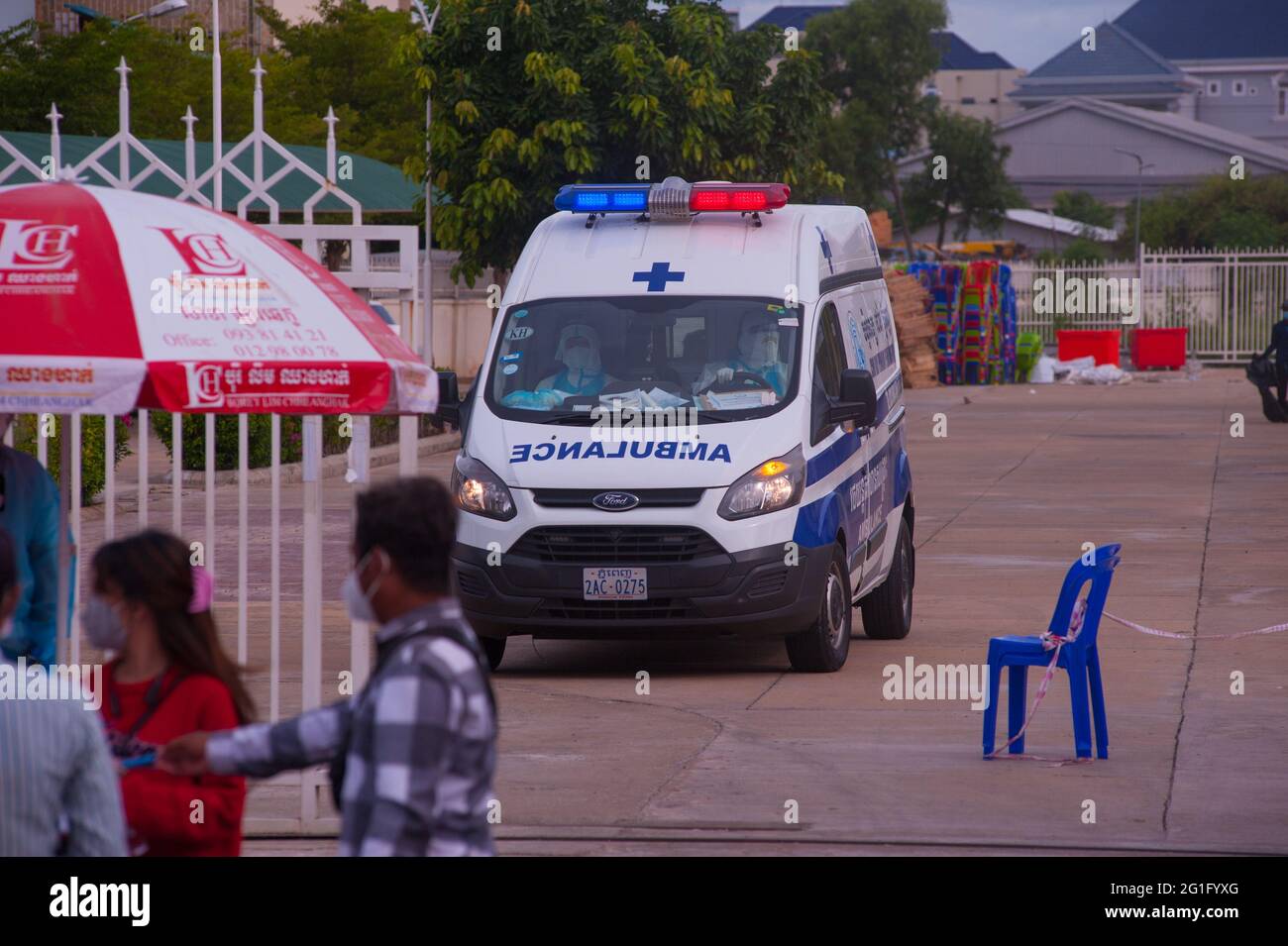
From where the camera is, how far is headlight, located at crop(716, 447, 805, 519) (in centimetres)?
1028

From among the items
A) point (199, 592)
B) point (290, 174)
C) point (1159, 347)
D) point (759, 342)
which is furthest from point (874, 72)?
point (199, 592)

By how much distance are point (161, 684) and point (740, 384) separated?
6815 millimetres

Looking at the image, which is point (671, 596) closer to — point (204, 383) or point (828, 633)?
point (828, 633)

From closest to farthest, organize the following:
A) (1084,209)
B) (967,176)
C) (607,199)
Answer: (607,199), (967,176), (1084,209)

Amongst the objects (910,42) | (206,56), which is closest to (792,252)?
(206,56)

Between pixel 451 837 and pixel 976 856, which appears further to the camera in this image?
pixel 976 856

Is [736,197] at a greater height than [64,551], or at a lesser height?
greater

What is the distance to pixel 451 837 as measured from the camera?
3828 mm

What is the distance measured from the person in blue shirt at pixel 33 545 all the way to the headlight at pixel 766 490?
4875mm

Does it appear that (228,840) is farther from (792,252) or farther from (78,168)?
(792,252)

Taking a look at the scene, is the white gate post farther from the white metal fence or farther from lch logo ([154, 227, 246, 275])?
the white metal fence

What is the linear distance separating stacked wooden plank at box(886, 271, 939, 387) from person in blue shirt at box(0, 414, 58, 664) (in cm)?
3423

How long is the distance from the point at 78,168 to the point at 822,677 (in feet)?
17.5

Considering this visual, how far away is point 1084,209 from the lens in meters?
86.9
